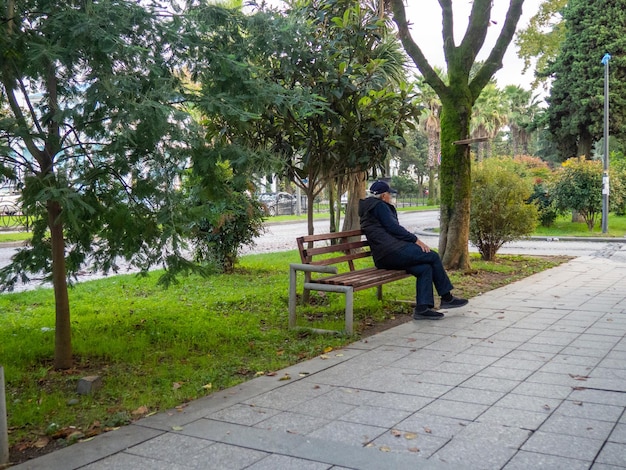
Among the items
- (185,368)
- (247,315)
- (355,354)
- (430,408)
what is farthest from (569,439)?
(247,315)

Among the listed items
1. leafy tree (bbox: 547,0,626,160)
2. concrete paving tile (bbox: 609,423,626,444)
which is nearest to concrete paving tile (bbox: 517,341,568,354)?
concrete paving tile (bbox: 609,423,626,444)

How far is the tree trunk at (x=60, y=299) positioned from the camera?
5.42 metres

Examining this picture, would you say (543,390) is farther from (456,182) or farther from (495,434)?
(456,182)

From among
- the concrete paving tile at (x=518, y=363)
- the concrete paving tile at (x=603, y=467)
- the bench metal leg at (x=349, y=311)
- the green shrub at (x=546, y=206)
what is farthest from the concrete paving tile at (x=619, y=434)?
the green shrub at (x=546, y=206)

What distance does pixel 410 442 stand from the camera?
12.2 feet

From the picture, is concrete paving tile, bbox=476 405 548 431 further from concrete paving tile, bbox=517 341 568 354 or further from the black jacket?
the black jacket

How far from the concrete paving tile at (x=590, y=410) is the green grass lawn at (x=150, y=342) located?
7.56 ft

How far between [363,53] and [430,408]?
5332mm

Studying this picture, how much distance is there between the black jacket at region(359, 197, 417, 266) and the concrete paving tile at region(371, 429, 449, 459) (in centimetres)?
Answer: 403

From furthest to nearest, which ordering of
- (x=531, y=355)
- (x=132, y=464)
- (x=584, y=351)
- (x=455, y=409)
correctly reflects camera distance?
(x=584, y=351) < (x=531, y=355) < (x=455, y=409) < (x=132, y=464)

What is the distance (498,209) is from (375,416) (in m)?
10.0

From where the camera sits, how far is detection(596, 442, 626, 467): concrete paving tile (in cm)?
340

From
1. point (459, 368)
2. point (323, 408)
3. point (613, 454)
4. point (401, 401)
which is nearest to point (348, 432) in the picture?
point (323, 408)

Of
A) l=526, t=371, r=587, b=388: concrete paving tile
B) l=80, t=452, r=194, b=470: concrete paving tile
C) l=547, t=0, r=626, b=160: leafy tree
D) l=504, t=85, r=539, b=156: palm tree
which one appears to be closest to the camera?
l=80, t=452, r=194, b=470: concrete paving tile
